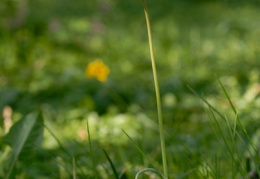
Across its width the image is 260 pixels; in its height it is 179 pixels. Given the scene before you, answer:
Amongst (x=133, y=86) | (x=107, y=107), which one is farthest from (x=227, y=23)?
(x=107, y=107)

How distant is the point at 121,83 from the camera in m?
2.96

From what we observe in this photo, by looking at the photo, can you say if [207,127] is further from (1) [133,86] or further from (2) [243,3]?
(2) [243,3]

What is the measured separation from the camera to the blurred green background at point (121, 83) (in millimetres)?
1473

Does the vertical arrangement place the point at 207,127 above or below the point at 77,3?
above

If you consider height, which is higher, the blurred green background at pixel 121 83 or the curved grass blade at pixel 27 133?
the curved grass blade at pixel 27 133

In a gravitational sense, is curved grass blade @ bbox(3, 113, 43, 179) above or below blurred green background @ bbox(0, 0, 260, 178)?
above

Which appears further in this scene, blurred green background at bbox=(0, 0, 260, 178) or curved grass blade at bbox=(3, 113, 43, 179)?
blurred green background at bbox=(0, 0, 260, 178)

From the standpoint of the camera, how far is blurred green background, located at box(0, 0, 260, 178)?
4.83ft

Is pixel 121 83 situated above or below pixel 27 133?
below

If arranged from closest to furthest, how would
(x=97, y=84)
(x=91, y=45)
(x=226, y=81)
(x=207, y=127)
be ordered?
(x=207, y=127), (x=97, y=84), (x=226, y=81), (x=91, y=45)

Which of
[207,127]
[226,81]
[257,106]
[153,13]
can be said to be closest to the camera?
[207,127]

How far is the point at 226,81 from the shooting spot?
3082 millimetres

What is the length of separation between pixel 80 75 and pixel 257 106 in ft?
4.14

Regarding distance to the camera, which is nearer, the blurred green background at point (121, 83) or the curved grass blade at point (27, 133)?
the curved grass blade at point (27, 133)
